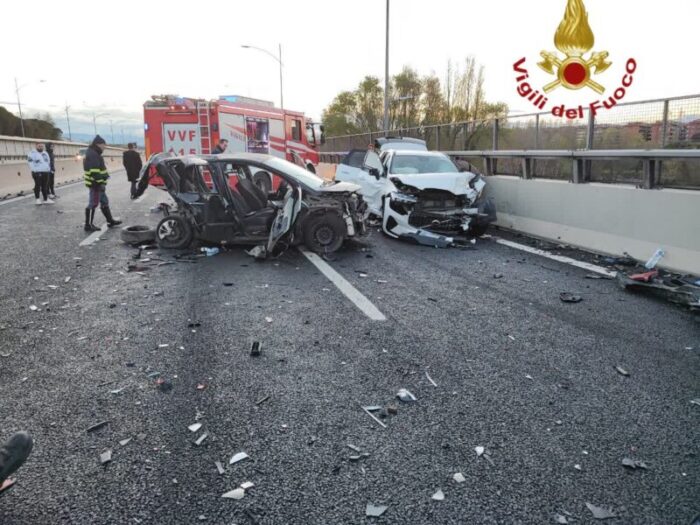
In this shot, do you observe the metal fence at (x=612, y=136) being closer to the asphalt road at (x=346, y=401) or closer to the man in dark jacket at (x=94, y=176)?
the asphalt road at (x=346, y=401)

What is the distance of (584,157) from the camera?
9.29 metres

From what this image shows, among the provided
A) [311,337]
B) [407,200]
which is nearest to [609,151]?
[407,200]

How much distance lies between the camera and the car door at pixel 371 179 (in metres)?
11.3

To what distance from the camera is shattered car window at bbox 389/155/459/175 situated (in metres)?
11.5

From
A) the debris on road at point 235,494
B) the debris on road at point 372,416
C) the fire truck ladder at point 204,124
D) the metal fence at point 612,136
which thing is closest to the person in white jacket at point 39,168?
the fire truck ladder at point 204,124

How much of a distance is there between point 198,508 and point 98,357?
7.80 feet

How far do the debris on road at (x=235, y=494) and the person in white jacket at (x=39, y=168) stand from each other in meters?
16.7

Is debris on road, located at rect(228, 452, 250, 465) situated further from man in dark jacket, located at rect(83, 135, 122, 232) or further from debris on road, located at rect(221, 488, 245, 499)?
man in dark jacket, located at rect(83, 135, 122, 232)

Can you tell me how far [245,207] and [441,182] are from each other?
3.68 meters

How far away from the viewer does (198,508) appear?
2.62 m

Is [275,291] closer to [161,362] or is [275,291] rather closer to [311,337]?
[311,337]

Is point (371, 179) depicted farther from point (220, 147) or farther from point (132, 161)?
point (132, 161)

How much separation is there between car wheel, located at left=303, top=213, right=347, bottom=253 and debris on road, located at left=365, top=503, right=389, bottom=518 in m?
6.47

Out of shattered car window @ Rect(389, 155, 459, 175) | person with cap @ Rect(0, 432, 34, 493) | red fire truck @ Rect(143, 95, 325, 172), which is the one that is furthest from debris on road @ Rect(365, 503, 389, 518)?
red fire truck @ Rect(143, 95, 325, 172)
